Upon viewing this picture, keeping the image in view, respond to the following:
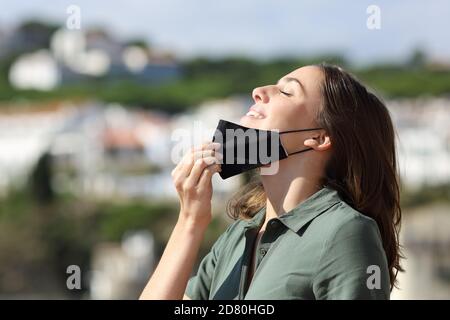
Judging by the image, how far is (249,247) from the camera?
2.57m

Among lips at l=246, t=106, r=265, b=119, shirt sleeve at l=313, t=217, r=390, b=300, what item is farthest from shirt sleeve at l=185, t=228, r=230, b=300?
shirt sleeve at l=313, t=217, r=390, b=300

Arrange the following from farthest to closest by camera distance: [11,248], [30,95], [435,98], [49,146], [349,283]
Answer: [30,95] < [435,98] < [49,146] < [11,248] < [349,283]

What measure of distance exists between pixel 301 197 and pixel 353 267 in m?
0.30

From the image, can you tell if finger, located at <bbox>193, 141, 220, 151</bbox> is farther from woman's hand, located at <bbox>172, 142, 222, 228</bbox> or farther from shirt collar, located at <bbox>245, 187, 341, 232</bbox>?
shirt collar, located at <bbox>245, 187, 341, 232</bbox>

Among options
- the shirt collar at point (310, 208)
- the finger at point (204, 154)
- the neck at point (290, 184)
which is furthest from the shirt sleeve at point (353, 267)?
the finger at point (204, 154)

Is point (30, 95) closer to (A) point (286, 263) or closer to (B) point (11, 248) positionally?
(B) point (11, 248)

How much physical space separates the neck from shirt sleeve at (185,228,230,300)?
0.55 feet

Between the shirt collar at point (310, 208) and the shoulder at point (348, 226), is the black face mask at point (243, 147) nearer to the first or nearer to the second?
the shirt collar at point (310, 208)

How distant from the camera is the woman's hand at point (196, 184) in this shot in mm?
2488

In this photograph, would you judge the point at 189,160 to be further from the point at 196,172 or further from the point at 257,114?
the point at 257,114

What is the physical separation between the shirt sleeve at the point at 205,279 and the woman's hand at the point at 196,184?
225mm

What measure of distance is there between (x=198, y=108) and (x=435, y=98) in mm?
19302

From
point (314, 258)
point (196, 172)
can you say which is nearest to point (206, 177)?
point (196, 172)
